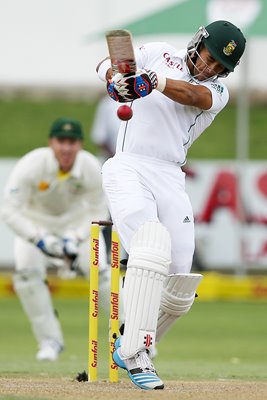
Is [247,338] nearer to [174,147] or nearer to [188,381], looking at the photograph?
[188,381]

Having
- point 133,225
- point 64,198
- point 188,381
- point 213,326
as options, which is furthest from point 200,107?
point 213,326

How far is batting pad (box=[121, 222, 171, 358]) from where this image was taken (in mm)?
6031

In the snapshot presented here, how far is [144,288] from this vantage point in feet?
19.8

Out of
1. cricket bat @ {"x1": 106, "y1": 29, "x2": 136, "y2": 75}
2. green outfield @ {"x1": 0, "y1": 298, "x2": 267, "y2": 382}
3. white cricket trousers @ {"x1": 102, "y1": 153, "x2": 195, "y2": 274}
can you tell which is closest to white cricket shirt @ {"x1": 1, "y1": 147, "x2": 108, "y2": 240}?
green outfield @ {"x1": 0, "y1": 298, "x2": 267, "y2": 382}

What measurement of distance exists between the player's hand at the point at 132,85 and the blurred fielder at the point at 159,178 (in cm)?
2

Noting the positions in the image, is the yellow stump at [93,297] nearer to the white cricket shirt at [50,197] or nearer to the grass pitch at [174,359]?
the grass pitch at [174,359]

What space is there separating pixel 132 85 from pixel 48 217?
3.77 meters

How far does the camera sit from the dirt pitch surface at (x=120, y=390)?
580cm

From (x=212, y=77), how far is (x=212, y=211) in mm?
7786

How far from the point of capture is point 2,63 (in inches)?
781

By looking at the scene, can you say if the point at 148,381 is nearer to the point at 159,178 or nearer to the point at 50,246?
the point at 159,178

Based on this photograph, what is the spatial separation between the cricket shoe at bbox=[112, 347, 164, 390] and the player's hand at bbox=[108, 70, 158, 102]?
1.13 meters

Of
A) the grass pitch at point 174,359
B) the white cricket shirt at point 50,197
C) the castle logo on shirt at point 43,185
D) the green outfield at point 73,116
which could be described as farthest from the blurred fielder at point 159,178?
the green outfield at point 73,116

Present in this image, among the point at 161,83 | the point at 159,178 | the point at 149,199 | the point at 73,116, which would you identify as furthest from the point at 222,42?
the point at 73,116
